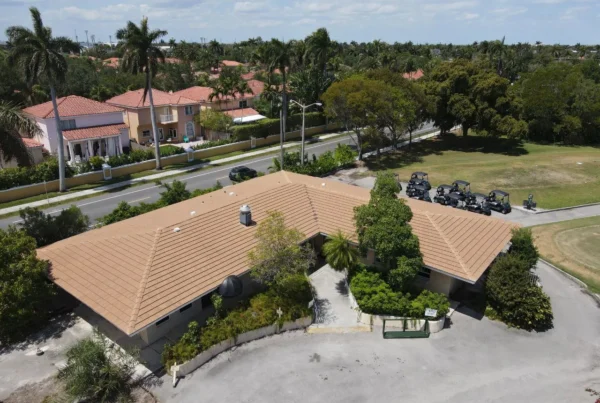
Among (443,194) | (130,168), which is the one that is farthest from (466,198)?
(130,168)

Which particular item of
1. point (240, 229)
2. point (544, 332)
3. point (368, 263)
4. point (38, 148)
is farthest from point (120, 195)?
point (544, 332)

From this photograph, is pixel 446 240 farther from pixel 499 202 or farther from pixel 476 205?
pixel 499 202

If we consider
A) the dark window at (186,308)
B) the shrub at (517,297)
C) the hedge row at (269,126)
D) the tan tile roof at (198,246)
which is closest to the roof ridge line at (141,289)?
the tan tile roof at (198,246)

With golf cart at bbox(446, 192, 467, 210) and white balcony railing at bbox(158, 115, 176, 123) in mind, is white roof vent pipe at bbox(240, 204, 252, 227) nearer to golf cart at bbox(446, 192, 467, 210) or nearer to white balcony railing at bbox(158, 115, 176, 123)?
golf cart at bbox(446, 192, 467, 210)

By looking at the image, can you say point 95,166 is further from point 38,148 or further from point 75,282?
point 75,282

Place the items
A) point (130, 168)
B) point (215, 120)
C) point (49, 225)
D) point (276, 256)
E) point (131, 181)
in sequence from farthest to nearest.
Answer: point (215, 120), point (130, 168), point (131, 181), point (49, 225), point (276, 256)

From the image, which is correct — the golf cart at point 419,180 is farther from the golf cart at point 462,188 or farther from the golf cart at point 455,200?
the golf cart at point 455,200
